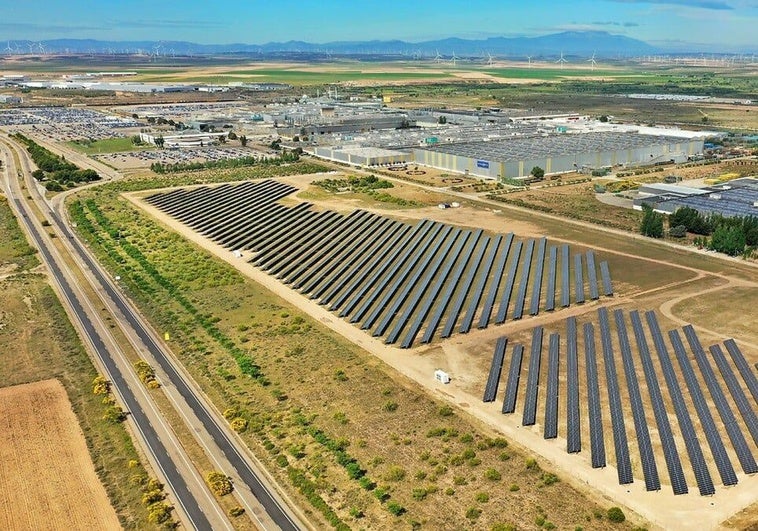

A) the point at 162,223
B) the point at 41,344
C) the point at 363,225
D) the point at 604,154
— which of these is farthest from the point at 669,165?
the point at 41,344

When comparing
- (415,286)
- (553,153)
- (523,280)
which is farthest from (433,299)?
(553,153)

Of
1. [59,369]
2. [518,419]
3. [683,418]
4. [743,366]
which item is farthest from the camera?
[59,369]

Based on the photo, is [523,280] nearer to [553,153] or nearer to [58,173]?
[553,153]

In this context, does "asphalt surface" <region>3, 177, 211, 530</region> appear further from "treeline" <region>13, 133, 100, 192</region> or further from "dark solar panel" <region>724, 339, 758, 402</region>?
"treeline" <region>13, 133, 100, 192</region>

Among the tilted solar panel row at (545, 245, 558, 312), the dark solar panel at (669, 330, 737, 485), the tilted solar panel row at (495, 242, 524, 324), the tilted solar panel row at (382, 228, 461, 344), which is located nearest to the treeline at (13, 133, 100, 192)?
the tilted solar panel row at (382, 228, 461, 344)

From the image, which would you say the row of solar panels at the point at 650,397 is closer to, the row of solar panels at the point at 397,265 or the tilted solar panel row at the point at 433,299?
the tilted solar panel row at the point at 433,299

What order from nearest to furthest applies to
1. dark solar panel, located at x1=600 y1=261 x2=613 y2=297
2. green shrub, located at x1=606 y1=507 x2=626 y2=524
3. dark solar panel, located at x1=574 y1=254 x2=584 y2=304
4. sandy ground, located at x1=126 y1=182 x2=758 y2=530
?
green shrub, located at x1=606 y1=507 x2=626 y2=524, sandy ground, located at x1=126 y1=182 x2=758 y2=530, dark solar panel, located at x1=574 y1=254 x2=584 y2=304, dark solar panel, located at x1=600 y1=261 x2=613 y2=297

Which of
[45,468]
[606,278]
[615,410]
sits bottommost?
[45,468]
